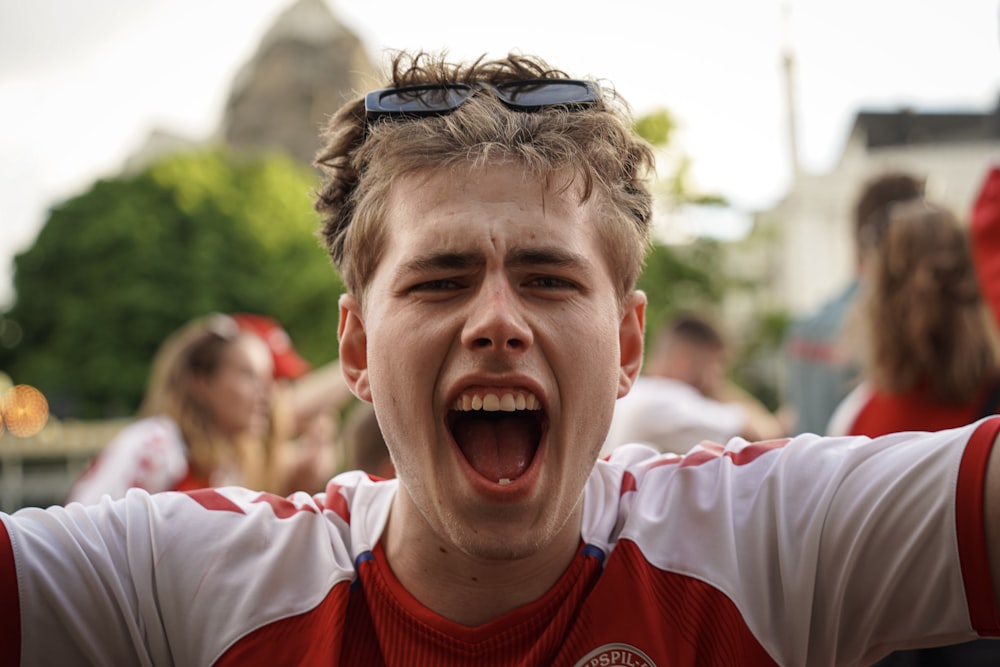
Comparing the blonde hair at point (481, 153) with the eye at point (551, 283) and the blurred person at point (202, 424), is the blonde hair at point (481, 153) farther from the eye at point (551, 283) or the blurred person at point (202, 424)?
the blurred person at point (202, 424)

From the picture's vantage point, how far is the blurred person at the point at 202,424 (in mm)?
5594

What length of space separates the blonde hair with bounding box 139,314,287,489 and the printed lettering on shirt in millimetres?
4086

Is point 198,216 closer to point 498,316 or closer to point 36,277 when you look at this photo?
point 36,277

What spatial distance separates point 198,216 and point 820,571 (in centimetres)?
3859

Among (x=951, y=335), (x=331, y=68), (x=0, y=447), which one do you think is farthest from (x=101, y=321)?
(x=951, y=335)

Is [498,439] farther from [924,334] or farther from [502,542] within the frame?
[924,334]

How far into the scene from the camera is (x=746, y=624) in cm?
222

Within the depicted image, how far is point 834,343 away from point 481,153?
11.4 ft

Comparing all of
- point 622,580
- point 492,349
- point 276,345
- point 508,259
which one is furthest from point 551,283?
point 276,345

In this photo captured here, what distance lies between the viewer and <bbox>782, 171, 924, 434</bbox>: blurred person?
502 cm

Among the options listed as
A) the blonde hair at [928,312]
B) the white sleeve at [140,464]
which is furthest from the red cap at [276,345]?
the blonde hair at [928,312]

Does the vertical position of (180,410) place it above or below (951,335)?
below

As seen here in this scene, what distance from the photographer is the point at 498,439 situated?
8.22 feet

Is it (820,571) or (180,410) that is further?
(180,410)
